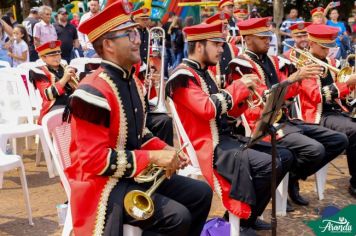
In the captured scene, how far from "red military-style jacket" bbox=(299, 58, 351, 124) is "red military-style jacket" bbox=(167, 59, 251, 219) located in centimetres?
136

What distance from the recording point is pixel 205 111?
370cm

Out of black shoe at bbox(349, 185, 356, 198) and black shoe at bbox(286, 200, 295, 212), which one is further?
black shoe at bbox(349, 185, 356, 198)

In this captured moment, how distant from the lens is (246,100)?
4.04m

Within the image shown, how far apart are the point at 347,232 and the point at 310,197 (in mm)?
1685

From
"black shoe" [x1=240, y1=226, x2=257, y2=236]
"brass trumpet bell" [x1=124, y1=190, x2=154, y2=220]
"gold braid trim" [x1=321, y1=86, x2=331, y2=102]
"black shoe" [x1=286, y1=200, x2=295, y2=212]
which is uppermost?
"gold braid trim" [x1=321, y1=86, x2=331, y2=102]

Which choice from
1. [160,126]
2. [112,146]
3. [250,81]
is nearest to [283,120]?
[250,81]

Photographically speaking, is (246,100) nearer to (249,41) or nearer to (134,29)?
(249,41)

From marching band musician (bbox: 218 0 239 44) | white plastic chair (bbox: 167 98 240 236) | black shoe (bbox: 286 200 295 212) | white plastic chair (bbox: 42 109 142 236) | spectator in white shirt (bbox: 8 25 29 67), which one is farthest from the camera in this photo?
spectator in white shirt (bbox: 8 25 29 67)

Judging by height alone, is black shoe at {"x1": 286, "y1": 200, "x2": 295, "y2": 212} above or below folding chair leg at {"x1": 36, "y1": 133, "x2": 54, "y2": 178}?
below

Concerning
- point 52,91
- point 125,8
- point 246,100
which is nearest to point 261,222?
point 246,100

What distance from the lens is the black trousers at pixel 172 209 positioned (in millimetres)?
2807

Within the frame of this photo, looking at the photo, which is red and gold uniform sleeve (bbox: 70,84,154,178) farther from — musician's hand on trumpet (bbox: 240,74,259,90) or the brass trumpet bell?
musician's hand on trumpet (bbox: 240,74,259,90)

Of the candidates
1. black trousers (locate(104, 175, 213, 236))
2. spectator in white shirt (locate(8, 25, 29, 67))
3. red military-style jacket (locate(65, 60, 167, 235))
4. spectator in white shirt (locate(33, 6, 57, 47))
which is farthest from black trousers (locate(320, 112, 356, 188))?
spectator in white shirt (locate(33, 6, 57, 47))

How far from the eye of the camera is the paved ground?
4340 mm
